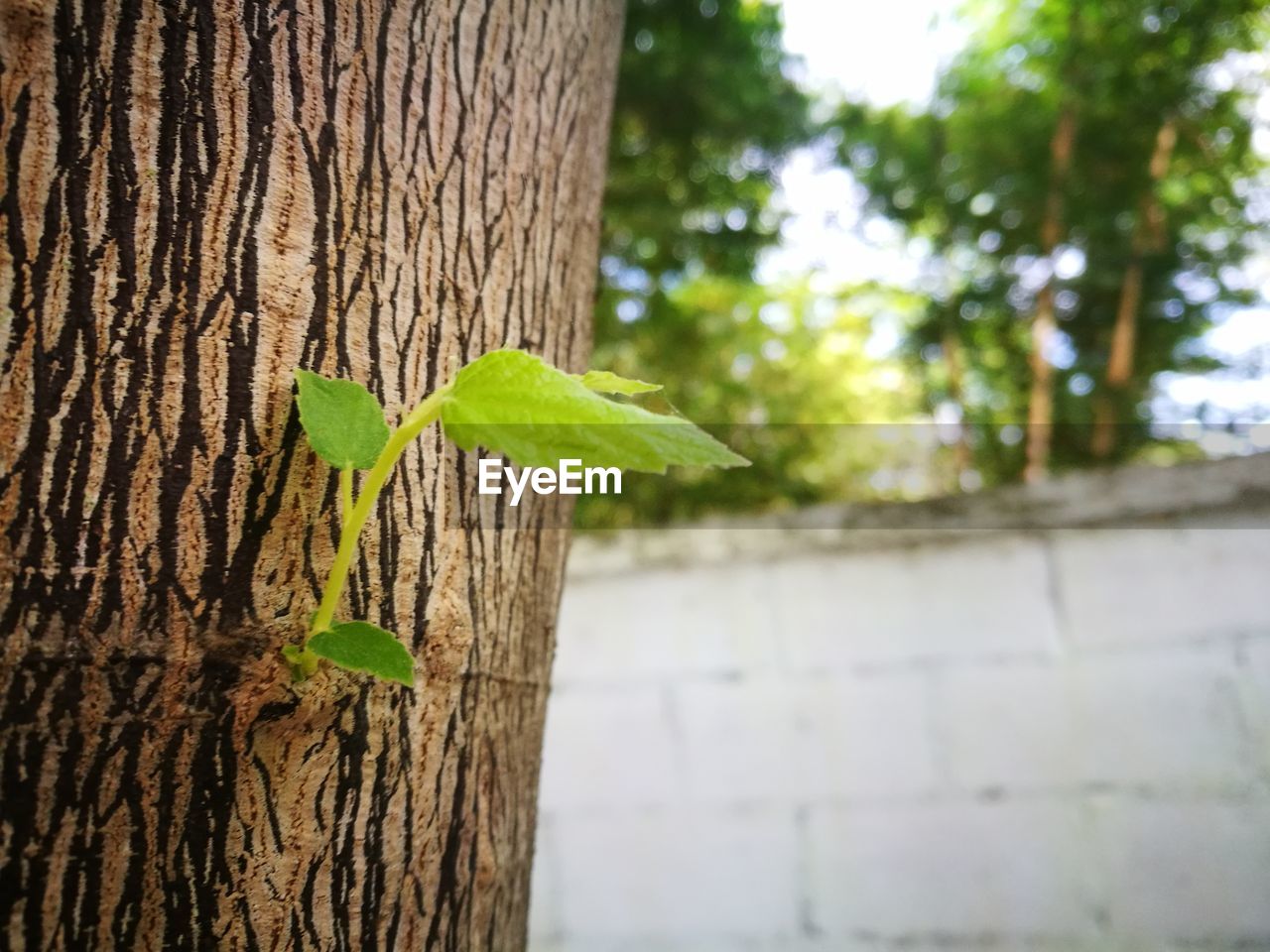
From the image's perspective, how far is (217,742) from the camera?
1.31 feet

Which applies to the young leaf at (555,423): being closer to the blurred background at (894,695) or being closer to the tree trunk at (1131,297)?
the blurred background at (894,695)

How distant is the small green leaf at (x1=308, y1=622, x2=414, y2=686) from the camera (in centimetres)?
39

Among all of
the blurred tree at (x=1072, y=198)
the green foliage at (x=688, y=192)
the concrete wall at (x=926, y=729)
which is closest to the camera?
the concrete wall at (x=926, y=729)

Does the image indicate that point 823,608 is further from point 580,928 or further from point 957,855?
point 580,928

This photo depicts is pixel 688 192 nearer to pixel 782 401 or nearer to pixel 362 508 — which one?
pixel 782 401

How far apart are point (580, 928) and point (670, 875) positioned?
0.79 ft

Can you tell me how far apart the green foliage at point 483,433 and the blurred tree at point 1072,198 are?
3339 mm

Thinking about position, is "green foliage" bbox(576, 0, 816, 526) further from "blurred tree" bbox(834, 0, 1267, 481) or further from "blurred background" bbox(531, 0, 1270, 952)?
"blurred tree" bbox(834, 0, 1267, 481)

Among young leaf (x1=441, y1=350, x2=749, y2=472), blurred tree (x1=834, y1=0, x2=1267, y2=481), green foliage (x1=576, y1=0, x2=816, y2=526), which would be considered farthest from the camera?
blurred tree (x1=834, y1=0, x2=1267, y2=481)

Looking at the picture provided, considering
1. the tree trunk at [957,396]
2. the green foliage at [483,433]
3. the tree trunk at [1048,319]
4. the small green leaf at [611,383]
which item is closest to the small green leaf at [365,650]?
the green foliage at [483,433]

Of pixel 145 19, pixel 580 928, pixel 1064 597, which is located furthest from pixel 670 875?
pixel 145 19

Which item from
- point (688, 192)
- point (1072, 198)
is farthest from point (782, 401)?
point (1072, 198)

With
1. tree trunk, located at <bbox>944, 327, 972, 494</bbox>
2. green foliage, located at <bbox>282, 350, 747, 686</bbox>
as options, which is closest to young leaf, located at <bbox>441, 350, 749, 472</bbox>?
green foliage, located at <bbox>282, 350, 747, 686</bbox>

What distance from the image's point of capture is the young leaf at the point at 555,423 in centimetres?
37
